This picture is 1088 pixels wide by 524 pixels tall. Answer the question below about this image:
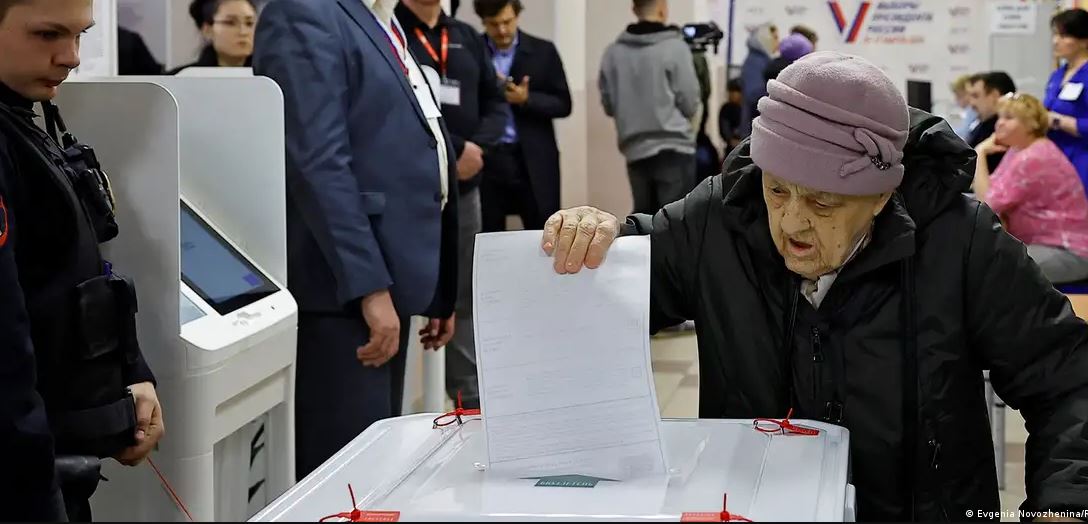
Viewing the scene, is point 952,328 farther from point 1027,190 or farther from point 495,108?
point 1027,190

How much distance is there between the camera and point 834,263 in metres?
1.71

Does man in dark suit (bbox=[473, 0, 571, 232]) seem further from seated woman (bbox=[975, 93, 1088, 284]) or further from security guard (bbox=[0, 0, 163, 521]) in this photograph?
security guard (bbox=[0, 0, 163, 521])

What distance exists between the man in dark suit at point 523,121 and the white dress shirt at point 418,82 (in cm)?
230

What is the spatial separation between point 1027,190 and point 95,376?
13.8ft

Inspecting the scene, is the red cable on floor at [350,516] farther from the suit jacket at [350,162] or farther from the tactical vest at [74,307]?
the suit jacket at [350,162]

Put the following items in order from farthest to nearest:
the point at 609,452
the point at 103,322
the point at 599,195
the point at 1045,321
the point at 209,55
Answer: the point at 599,195, the point at 209,55, the point at 103,322, the point at 1045,321, the point at 609,452

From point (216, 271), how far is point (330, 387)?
522 millimetres

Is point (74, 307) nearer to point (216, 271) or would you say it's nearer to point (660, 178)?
point (216, 271)

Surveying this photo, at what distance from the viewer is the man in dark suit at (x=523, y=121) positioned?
5531 mm

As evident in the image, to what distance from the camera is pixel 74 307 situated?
178 cm

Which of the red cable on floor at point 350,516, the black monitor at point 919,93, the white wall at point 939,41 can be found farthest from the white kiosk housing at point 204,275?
the white wall at point 939,41

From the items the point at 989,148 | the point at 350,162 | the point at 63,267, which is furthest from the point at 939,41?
the point at 63,267

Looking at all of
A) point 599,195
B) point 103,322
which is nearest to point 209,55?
point 103,322

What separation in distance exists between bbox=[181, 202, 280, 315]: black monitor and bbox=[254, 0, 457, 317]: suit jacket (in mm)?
236
